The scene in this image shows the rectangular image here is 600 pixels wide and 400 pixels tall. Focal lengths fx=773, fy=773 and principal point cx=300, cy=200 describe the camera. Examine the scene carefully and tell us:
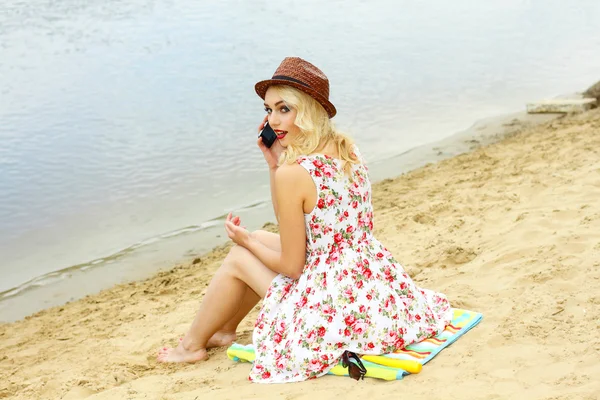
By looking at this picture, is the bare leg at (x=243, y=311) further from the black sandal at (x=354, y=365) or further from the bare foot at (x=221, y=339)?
the black sandal at (x=354, y=365)

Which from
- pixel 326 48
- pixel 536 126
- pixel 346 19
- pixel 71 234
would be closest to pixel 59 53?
pixel 326 48

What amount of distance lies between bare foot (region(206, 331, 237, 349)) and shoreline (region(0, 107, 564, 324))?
2.52 meters

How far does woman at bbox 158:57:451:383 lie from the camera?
352cm

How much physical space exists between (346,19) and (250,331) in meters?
12.3

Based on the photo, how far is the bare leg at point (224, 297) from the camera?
12.6ft

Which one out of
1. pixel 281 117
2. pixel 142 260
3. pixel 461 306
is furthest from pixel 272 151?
pixel 142 260

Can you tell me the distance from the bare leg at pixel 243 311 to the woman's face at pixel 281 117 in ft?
2.05

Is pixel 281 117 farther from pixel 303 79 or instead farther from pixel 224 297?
pixel 224 297

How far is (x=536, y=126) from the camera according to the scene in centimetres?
920

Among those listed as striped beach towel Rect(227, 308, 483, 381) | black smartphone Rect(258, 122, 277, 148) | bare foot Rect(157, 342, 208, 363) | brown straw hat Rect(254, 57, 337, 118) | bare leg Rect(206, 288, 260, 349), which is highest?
brown straw hat Rect(254, 57, 337, 118)

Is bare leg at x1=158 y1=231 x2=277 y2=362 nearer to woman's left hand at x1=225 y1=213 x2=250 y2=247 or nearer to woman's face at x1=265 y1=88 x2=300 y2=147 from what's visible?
woman's left hand at x1=225 y1=213 x2=250 y2=247

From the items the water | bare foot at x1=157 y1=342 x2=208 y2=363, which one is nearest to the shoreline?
the water

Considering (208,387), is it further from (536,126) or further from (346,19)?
(346,19)

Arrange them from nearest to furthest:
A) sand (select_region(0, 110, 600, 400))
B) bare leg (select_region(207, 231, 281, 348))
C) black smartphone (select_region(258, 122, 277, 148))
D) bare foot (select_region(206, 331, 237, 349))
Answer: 1. sand (select_region(0, 110, 600, 400))
2. black smartphone (select_region(258, 122, 277, 148))
3. bare leg (select_region(207, 231, 281, 348))
4. bare foot (select_region(206, 331, 237, 349))
